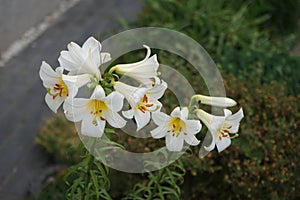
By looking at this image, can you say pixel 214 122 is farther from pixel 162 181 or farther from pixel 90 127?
pixel 162 181

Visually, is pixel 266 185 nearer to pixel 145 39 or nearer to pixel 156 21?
pixel 145 39

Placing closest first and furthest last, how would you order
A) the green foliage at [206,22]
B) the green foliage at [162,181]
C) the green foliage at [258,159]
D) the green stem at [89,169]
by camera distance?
the green stem at [89,169]
the green foliage at [162,181]
the green foliage at [258,159]
the green foliage at [206,22]

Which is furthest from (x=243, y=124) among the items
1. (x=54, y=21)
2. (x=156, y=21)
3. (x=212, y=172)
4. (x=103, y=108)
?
(x=54, y=21)

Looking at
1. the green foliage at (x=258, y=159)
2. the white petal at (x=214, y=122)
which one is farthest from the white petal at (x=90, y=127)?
the green foliage at (x=258, y=159)

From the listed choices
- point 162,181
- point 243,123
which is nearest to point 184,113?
point 162,181

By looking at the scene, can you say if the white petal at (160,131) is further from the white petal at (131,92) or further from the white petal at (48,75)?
the white petal at (48,75)

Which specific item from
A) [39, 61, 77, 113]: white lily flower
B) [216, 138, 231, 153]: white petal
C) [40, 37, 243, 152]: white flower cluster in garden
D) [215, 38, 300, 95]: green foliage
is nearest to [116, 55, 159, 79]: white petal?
[40, 37, 243, 152]: white flower cluster in garden

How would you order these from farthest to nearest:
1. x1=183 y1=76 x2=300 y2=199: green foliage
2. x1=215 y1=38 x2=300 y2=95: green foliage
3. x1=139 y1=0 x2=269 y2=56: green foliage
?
1. x1=139 y1=0 x2=269 y2=56: green foliage
2. x1=215 y1=38 x2=300 y2=95: green foliage
3. x1=183 y1=76 x2=300 y2=199: green foliage

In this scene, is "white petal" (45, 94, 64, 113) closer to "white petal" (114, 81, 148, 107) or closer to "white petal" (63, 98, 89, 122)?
"white petal" (63, 98, 89, 122)
